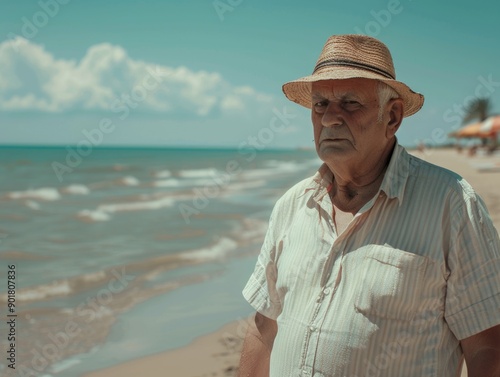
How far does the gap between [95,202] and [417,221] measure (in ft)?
57.6

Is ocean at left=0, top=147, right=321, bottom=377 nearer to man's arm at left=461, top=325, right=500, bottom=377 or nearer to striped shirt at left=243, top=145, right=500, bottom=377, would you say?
striped shirt at left=243, top=145, right=500, bottom=377

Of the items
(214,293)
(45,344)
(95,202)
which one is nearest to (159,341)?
(45,344)

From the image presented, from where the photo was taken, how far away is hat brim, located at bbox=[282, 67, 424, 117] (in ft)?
6.22

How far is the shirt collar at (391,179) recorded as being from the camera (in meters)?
1.86

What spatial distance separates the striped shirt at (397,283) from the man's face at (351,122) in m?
0.10

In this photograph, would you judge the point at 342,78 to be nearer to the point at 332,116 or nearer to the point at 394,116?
the point at 332,116

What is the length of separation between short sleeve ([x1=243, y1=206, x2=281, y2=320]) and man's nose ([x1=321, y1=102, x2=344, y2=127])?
0.45m

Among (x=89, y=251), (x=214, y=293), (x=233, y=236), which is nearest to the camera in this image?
(x=214, y=293)

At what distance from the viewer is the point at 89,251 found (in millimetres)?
9641

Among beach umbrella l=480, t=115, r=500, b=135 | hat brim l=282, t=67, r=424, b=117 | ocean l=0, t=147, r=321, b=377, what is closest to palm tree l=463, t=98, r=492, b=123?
beach umbrella l=480, t=115, r=500, b=135

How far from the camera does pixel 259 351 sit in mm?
2209

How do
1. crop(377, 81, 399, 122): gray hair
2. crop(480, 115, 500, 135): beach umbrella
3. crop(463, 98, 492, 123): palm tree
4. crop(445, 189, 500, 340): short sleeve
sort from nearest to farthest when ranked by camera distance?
crop(445, 189, 500, 340): short sleeve
crop(377, 81, 399, 122): gray hair
crop(480, 115, 500, 135): beach umbrella
crop(463, 98, 492, 123): palm tree

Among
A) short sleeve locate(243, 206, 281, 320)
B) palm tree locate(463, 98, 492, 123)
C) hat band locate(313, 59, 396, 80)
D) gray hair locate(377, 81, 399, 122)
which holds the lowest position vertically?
short sleeve locate(243, 206, 281, 320)

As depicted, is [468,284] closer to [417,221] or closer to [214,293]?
[417,221]
